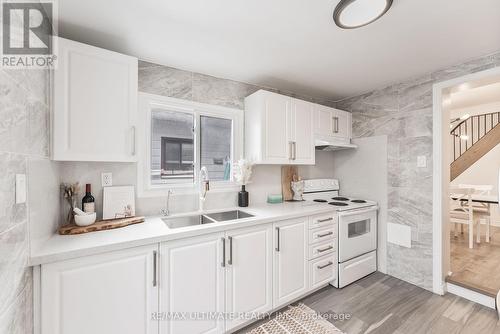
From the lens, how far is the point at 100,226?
1.50 metres

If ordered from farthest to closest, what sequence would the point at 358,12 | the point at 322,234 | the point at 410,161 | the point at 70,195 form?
1. the point at 410,161
2. the point at 322,234
3. the point at 70,195
4. the point at 358,12

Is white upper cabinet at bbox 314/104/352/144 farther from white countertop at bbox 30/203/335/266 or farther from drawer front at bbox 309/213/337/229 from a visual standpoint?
white countertop at bbox 30/203/335/266

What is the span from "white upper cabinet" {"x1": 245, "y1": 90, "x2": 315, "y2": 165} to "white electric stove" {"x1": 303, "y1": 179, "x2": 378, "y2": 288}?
65 centimetres

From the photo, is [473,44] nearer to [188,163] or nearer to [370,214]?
[370,214]

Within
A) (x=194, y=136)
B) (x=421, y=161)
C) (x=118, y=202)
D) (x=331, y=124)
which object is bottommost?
(x=118, y=202)

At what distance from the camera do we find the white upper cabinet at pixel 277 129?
2266mm

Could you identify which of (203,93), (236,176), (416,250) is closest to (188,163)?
(236,176)

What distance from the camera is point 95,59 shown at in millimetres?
1471

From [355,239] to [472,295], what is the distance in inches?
45.2

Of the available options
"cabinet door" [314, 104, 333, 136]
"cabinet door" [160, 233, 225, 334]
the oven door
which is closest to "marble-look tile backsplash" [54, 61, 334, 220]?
"cabinet door" [314, 104, 333, 136]

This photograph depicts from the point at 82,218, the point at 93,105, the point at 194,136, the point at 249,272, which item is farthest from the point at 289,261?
the point at 93,105

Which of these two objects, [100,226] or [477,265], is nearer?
[100,226]

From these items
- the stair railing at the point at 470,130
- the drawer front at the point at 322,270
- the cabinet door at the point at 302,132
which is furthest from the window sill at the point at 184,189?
the stair railing at the point at 470,130

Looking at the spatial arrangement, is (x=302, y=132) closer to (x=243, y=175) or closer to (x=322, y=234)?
(x=243, y=175)
